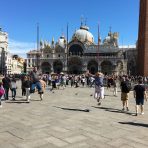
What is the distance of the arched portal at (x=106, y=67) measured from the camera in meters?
93.4

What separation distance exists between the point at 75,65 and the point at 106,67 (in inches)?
379

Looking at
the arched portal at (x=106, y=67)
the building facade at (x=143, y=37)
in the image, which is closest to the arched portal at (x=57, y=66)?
the arched portal at (x=106, y=67)

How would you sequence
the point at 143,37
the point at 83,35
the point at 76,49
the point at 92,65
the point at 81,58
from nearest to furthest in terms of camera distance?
the point at 143,37 < the point at 81,58 < the point at 92,65 < the point at 76,49 < the point at 83,35

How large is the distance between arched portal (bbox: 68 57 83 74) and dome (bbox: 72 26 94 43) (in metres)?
8.45

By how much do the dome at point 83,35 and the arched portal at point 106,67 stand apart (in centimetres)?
1040

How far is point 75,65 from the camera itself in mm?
94688

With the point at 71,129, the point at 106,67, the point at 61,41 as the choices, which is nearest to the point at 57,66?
the point at 61,41

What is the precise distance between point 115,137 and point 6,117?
422 cm

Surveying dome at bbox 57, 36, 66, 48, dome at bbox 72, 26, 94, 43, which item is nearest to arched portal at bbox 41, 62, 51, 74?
dome at bbox 57, 36, 66, 48

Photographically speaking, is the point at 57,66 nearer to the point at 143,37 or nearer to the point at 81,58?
the point at 81,58

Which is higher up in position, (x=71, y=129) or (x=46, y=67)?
(x=46, y=67)

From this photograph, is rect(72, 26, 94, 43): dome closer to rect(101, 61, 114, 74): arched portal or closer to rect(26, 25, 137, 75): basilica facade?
rect(26, 25, 137, 75): basilica facade

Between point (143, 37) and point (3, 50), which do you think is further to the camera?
point (3, 50)

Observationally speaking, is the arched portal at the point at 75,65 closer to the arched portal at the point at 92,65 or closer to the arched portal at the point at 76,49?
the arched portal at the point at 76,49
